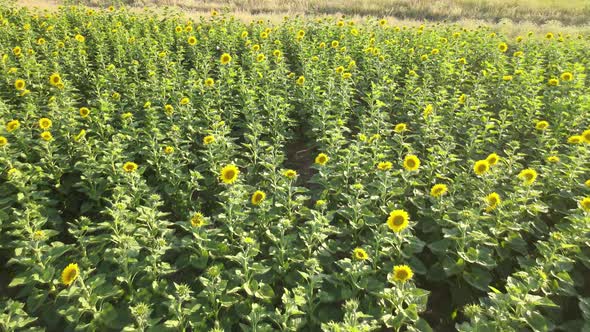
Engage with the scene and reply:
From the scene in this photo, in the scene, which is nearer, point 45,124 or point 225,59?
point 45,124

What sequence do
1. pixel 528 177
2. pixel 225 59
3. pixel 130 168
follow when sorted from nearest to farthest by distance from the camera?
pixel 528 177 < pixel 130 168 < pixel 225 59

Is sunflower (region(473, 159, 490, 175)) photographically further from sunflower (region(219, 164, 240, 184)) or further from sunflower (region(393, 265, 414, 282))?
sunflower (region(219, 164, 240, 184))

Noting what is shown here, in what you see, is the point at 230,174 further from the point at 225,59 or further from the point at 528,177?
the point at 225,59

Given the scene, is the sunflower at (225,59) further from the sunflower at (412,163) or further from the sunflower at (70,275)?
the sunflower at (70,275)

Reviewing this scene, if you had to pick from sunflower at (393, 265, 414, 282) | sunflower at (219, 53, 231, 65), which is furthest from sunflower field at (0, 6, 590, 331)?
sunflower at (219, 53, 231, 65)

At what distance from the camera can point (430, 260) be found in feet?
11.8

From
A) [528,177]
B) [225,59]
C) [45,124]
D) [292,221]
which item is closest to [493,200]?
[528,177]

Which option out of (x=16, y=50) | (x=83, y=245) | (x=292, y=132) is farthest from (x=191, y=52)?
(x=83, y=245)

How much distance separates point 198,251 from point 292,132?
2680 mm

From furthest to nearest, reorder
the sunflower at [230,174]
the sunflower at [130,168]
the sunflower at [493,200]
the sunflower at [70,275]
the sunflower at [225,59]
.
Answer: the sunflower at [225,59], the sunflower at [130,168], the sunflower at [230,174], the sunflower at [493,200], the sunflower at [70,275]

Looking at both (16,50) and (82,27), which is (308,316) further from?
(82,27)

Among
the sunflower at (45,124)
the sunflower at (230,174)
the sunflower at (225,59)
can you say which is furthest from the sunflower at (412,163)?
the sunflower at (225,59)

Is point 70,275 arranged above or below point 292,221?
above

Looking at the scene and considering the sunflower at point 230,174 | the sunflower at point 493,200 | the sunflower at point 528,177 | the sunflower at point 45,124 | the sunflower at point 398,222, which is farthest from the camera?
the sunflower at point 45,124
